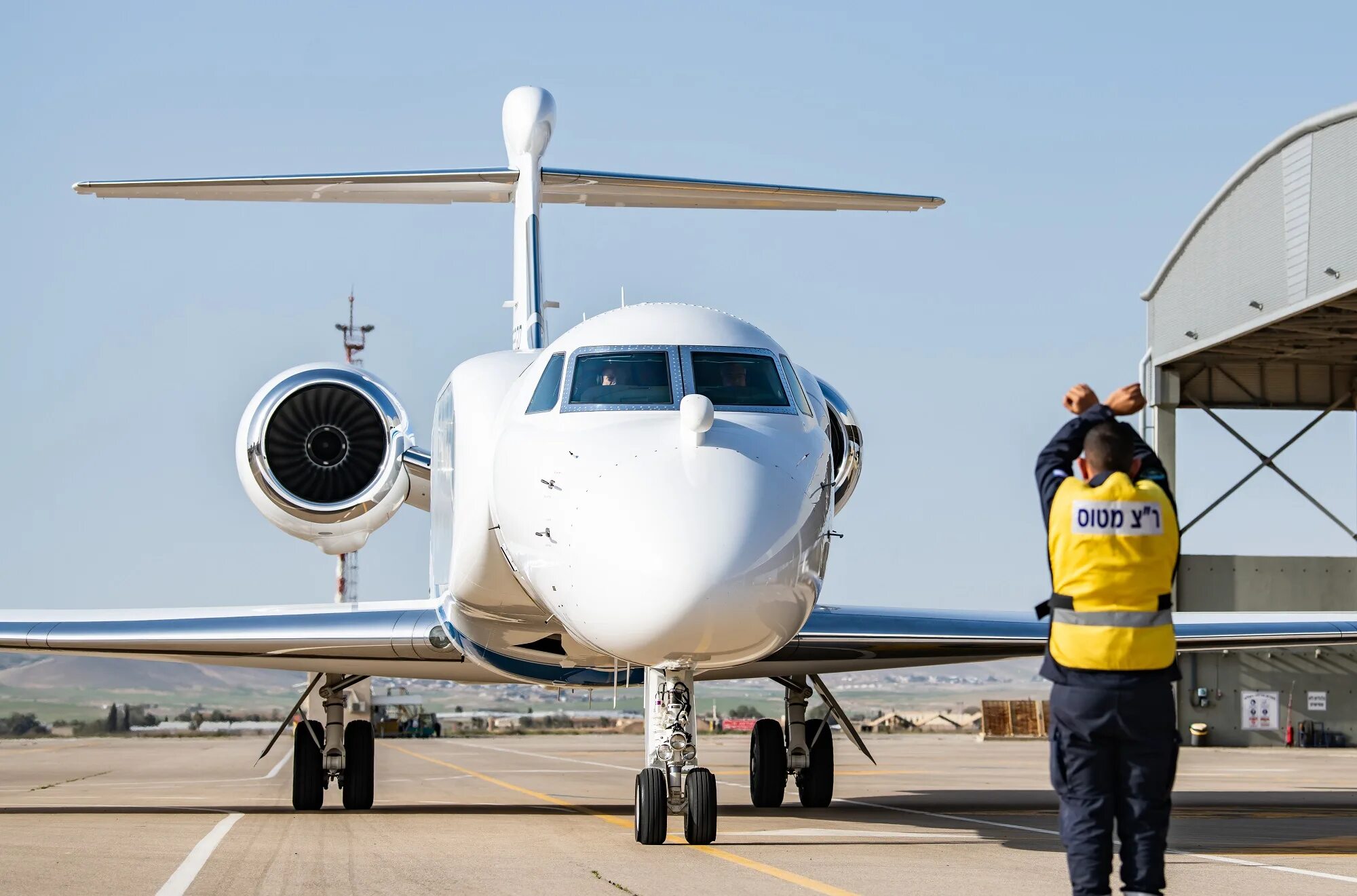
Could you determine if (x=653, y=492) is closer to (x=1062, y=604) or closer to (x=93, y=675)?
(x=1062, y=604)

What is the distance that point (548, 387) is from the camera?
10.5 m

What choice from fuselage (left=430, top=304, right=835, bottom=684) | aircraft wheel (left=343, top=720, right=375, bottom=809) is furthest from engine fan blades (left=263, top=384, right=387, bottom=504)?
fuselage (left=430, top=304, right=835, bottom=684)

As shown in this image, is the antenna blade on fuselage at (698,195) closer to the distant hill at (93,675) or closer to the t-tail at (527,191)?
the t-tail at (527,191)

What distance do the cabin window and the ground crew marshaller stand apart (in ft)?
14.2

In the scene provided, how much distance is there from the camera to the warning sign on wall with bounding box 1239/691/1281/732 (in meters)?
41.2

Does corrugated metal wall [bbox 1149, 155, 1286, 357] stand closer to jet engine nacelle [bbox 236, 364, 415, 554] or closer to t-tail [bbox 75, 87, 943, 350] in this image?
t-tail [bbox 75, 87, 943, 350]

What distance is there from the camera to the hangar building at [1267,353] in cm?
2883

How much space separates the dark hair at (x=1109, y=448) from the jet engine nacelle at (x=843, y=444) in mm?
7145

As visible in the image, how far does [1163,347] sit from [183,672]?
168 meters

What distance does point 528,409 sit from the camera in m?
10.4

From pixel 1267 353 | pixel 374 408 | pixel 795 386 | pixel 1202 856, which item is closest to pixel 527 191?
pixel 374 408

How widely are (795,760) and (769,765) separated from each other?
268mm

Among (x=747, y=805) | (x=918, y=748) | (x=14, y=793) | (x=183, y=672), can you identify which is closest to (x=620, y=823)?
(x=747, y=805)

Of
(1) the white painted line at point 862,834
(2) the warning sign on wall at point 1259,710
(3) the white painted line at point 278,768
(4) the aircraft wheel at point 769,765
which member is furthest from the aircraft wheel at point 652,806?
(2) the warning sign on wall at point 1259,710
